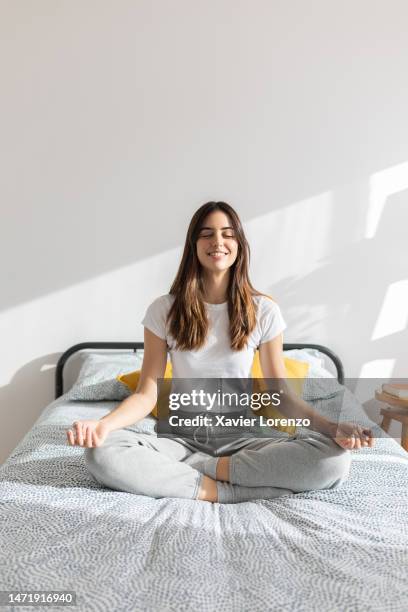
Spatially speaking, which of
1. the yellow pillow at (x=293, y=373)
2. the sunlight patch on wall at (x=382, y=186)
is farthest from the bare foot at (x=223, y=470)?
the sunlight patch on wall at (x=382, y=186)

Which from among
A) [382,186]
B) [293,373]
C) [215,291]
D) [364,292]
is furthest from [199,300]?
[382,186]

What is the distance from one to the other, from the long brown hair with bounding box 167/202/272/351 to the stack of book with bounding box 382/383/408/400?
43.8 inches

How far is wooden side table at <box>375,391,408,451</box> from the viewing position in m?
2.53

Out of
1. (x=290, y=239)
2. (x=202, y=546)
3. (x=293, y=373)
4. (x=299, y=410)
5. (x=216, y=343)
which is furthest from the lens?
(x=290, y=239)

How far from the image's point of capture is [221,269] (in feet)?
5.63

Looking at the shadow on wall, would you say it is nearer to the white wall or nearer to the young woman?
the white wall

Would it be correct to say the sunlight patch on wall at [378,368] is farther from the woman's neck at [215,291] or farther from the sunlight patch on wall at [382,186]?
the woman's neck at [215,291]

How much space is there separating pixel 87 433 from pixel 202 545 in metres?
0.36

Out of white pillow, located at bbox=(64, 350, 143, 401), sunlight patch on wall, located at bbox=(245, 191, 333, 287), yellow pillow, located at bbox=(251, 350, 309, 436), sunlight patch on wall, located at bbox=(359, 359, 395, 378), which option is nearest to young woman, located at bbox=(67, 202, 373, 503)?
yellow pillow, located at bbox=(251, 350, 309, 436)

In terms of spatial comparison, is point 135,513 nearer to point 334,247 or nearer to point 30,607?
point 30,607

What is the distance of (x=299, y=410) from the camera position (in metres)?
1.58

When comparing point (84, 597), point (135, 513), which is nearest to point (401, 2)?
point (135, 513)

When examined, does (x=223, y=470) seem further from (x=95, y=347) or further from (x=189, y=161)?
(x=189, y=161)

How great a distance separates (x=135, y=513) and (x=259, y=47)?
6.81 ft
